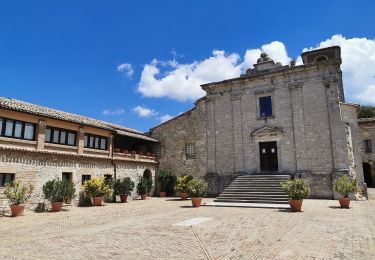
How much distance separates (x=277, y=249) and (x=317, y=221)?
4526mm

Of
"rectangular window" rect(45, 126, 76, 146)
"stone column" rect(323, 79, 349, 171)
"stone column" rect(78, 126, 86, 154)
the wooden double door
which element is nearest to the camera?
"rectangular window" rect(45, 126, 76, 146)

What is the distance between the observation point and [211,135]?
24.3 m

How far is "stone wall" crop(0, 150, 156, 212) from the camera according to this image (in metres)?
14.9

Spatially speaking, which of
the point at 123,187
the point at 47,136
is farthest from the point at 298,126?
the point at 47,136

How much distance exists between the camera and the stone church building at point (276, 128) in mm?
19688

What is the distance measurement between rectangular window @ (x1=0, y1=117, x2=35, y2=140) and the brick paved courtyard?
5296 mm

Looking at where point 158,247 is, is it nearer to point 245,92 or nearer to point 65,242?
point 65,242

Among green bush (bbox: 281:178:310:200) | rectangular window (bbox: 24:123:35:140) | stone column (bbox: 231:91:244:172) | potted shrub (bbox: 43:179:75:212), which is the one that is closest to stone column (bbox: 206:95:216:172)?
stone column (bbox: 231:91:244:172)

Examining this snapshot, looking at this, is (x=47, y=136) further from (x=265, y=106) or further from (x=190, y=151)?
(x=265, y=106)

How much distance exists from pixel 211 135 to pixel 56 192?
13050mm

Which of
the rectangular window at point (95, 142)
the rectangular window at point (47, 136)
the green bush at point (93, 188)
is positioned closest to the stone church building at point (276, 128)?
the rectangular window at point (95, 142)

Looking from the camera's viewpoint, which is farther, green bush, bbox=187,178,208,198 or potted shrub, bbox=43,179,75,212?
green bush, bbox=187,178,208,198

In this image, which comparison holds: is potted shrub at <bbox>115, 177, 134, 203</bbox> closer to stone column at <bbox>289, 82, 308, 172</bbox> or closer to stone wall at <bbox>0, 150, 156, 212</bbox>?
stone wall at <bbox>0, 150, 156, 212</bbox>

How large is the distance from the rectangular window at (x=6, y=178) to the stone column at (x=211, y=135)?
14.4 meters
